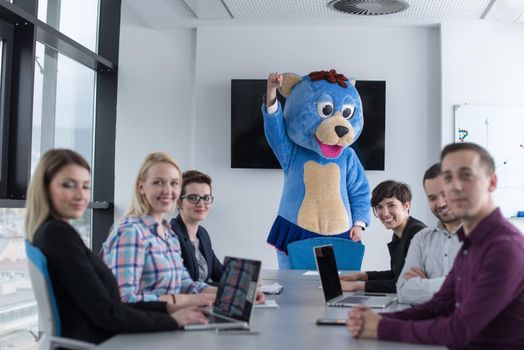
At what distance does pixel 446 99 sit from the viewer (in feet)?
17.4

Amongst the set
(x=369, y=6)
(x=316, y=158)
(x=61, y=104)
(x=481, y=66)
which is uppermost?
(x=369, y=6)

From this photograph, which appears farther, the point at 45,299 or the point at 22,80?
the point at 22,80

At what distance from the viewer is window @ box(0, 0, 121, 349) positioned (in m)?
3.79

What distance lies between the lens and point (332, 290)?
256cm

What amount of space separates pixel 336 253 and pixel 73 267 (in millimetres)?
2432

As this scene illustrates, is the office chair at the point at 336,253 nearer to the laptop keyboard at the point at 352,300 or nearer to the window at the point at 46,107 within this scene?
the laptop keyboard at the point at 352,300

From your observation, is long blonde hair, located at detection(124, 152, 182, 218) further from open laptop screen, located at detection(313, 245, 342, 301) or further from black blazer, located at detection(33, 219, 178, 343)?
open laptop screen, located at detection(313, 245, 342, 301)

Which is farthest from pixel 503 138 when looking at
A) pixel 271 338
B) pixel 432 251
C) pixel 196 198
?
pixel 271 338

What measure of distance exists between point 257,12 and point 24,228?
3590 millimetres

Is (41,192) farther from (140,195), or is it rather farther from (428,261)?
(428,261)

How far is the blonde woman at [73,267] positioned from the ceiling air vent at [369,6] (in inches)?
131

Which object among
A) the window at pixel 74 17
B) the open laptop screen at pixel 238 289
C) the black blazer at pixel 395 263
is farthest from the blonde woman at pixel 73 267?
the window at pixel 74 17

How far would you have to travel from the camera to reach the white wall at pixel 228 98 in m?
5.43

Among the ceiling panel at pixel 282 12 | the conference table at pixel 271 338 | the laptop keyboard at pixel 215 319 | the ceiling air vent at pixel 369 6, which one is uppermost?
the ceiling panel at pixel 282 12
